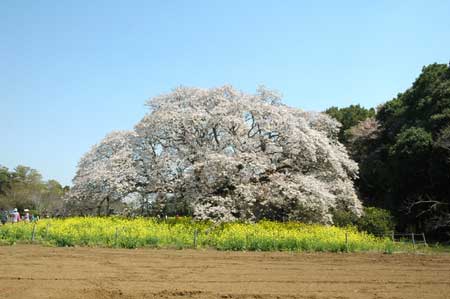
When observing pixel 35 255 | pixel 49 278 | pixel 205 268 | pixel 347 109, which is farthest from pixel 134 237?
pixel 347 109

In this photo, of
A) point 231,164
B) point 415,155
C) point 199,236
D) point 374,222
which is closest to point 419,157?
point 415,155

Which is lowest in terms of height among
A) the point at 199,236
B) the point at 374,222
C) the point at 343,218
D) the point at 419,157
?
the point at 199,236

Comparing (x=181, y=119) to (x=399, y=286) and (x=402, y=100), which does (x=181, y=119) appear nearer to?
(x=399, y=286)

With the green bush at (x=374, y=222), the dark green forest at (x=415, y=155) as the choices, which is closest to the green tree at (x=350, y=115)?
the dark green forest at (x=415, y=155)

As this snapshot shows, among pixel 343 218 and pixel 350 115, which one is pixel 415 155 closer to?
pixel 343 218

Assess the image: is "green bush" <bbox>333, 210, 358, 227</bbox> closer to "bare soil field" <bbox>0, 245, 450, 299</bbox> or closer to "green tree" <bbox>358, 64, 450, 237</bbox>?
"green tree" <bbox>358, 64, 450, 237</bbox>

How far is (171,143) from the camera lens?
21469 millimetres

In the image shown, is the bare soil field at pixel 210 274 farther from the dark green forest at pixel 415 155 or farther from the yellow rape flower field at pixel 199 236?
the dark green forest at pixel 415 155

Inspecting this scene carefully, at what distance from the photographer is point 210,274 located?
10688mm

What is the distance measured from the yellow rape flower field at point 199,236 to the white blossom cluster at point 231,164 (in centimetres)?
115

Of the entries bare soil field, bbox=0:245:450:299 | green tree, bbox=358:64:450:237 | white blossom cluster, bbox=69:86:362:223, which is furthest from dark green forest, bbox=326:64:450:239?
bare soil field, bbox=0:245:450:299

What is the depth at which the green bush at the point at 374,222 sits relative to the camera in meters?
21.1

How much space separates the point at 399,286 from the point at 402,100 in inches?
902

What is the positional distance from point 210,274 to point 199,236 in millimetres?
6398
